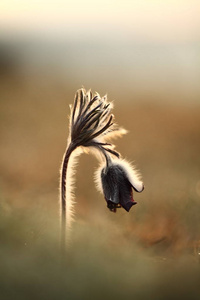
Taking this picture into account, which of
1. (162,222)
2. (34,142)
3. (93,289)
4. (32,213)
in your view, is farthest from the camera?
(34,142)

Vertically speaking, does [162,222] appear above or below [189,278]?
above

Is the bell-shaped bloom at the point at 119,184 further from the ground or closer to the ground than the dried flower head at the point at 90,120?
closer to the ground

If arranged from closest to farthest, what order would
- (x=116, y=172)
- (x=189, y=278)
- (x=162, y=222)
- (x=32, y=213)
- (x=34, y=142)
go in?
1. (x=189, y=278)
2. (x=32, y=213)
3. (x=116, y=172)
4. (x=162, y=222)
5. (x=34, y=142)

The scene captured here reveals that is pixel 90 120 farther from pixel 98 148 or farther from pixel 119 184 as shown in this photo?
pixel 119 184

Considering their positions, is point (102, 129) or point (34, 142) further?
point (34, 142)

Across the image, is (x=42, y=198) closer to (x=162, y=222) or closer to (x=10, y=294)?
(x=162, y=222)

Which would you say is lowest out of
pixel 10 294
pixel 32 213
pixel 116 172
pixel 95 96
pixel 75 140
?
pixel 10 294

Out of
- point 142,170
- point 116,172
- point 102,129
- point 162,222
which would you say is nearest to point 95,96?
point 102,129

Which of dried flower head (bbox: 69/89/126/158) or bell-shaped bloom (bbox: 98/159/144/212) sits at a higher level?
dried flower head (bbox: 69/89/126/158)
